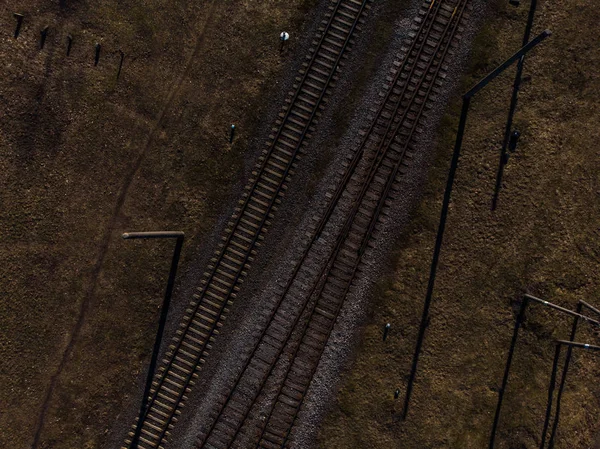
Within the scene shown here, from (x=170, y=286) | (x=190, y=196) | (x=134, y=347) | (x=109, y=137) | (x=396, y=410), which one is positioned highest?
(x=109, y=137)

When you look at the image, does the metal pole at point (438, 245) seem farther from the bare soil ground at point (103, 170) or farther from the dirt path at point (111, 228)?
the dirt path at point (111, 228)

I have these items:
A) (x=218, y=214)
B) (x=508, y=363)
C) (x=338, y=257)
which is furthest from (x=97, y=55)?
(x=508, y=363)

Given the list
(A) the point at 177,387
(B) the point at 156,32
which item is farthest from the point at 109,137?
(A) the point at 177,387

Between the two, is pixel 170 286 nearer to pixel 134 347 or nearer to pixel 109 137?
pixel 134 347

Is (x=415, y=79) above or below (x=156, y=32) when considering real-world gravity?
above

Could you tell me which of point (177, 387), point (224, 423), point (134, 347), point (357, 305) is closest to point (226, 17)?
point (357, 305)
